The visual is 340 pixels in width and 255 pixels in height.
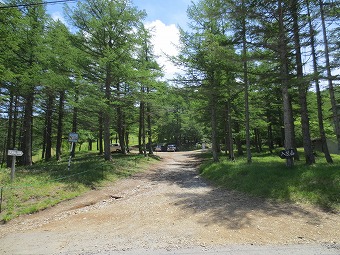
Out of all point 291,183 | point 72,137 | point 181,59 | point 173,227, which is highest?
point 181,59

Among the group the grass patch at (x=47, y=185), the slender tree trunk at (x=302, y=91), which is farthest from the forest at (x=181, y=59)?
the grass patch at (x=47, y=185)

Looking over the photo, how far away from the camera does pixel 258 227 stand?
605 cm

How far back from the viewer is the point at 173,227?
252 inches

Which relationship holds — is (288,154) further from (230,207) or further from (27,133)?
(27,133)

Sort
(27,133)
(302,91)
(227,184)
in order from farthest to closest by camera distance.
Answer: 1. (27,133)
2. (302,91)
3. (227,184)

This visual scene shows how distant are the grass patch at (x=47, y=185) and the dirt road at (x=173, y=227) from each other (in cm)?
53

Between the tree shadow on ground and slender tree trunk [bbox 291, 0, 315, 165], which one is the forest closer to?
slender tree trunk [bbox 291, 0, 315, 165]

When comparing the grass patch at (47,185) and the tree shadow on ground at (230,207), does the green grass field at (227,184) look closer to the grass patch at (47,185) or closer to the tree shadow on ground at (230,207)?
the grass patch at (47,185)

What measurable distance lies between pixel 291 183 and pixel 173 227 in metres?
5.00

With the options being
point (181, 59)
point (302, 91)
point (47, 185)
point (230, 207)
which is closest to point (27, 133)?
point (47, 185)

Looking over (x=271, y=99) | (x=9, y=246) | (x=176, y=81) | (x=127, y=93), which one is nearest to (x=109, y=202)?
(x=9, y=246)

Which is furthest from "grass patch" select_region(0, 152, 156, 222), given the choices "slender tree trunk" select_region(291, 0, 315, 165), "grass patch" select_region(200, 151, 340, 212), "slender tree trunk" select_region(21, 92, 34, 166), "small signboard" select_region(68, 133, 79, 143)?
"slender tree trunk" select_region(291, 0, 315, 165)

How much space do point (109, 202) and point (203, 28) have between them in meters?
13.0

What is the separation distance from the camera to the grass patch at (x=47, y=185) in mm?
8609
